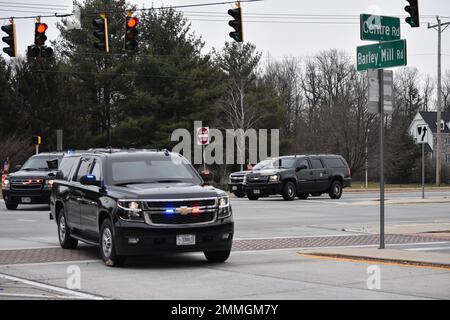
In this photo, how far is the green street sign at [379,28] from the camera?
14992mm

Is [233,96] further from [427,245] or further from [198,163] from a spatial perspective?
[427,245]

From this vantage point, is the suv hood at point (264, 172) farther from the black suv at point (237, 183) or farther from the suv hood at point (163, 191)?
the suv hood at point (163, 191)

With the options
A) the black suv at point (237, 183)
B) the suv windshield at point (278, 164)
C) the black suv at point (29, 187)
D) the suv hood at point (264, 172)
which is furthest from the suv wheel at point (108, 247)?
the black suv at point (237, 183)

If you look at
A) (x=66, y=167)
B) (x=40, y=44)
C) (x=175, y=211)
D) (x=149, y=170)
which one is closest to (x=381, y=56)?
(x=149, y=170)

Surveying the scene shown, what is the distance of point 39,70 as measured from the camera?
57.8m

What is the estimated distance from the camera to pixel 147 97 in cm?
6231

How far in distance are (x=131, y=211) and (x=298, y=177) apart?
75.2ft

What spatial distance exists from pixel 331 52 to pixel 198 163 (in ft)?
169

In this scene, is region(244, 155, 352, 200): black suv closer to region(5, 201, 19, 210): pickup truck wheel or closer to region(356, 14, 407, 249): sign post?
region(5, 201, 19, 210): pickup truck wheel

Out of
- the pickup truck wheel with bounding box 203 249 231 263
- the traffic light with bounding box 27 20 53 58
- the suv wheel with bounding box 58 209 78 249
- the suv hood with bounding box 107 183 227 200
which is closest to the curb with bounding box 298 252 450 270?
the pickup truck wheel with bounding box 203 249 231 263

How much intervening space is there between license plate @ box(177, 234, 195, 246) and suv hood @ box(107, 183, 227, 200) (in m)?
0.60

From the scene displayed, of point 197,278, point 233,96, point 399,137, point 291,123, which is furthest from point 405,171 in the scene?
point 197,278

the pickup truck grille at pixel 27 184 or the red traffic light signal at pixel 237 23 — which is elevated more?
the red traffic light signal at pixel 237 23

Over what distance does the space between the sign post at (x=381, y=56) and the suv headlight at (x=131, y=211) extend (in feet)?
15.5
